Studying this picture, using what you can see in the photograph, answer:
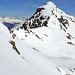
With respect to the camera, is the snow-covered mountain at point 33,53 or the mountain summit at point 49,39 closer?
the snow-covered mountain at point 33,53

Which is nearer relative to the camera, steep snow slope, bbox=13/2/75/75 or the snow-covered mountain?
the snow-covered mountain

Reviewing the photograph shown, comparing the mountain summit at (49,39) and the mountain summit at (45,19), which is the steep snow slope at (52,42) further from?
the mountain summit at (45,19)

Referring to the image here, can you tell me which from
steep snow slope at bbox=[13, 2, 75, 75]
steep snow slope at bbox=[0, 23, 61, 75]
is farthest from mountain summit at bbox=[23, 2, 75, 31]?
steep snow slope at bbox=[0, 23, 61, 75]

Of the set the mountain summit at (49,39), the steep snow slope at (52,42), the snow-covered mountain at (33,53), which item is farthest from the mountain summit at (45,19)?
the snow-covered mountain at (33,53)

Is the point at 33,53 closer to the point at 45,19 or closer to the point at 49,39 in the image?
the point at 49,39

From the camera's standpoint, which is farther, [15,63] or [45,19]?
[45,19]

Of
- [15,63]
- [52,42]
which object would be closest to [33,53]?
[15,63]

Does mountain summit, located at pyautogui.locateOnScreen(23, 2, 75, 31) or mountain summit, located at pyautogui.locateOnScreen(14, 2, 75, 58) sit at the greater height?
mountain summit, located at pyautogui.locateOnScreen(23, 2, 75, 31)

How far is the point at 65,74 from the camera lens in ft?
54.5

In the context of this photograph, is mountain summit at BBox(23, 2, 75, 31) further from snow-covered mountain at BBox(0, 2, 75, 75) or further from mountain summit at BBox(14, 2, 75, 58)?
snow-covered mountain at BBox(0, 2, 75, 75)

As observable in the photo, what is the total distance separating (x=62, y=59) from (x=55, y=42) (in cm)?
1694


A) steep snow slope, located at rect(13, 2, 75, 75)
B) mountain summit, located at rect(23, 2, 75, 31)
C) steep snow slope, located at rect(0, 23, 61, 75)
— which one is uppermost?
mountain summit, located at rect(23, 2, 75, 31)

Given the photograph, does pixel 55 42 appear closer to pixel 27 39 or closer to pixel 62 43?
pixel 62 43

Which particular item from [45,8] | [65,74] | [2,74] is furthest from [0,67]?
[45,8]
